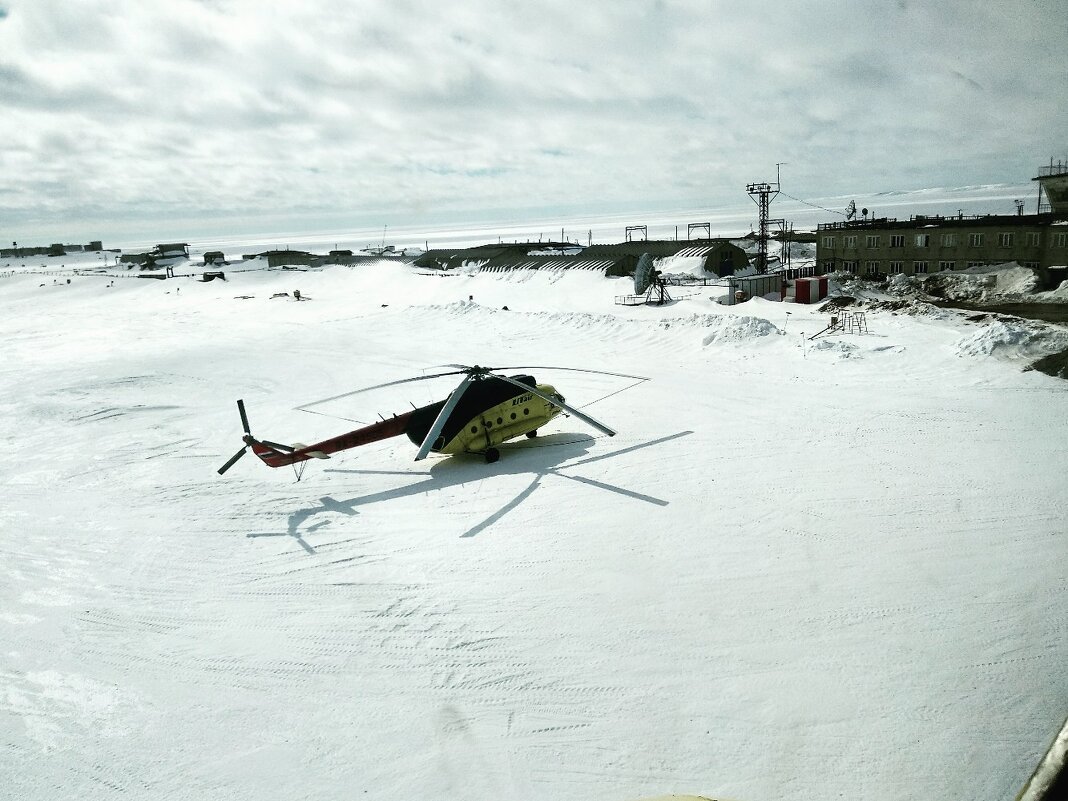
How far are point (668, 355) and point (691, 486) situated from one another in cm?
1400

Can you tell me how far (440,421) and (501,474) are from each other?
2.61 m

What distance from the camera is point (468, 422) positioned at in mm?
16594


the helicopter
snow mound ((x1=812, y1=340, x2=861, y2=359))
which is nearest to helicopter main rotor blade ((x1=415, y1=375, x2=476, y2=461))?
the helicopter

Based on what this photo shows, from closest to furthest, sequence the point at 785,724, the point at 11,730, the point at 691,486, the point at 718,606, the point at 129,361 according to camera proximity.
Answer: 1. the point at 785,724
2. the point at 11,730
3. the point at 718,606
4. the point at 691,486
5. the point at 129,361

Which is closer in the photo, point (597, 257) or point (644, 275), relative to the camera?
point (644, 275)

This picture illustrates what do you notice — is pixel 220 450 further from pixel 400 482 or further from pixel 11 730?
pixel 11 730

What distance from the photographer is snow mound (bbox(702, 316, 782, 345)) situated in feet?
90.2

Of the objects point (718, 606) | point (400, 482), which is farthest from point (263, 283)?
point (718, 606)

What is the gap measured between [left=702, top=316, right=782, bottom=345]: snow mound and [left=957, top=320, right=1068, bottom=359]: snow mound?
7367mm

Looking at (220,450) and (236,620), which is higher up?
(220,450)

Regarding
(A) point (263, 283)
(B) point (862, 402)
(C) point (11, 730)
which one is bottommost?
(C) point (11, 730)

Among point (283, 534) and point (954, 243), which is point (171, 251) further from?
point (954, 243)

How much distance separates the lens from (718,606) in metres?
10.5

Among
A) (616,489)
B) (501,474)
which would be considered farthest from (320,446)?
(616,489)
